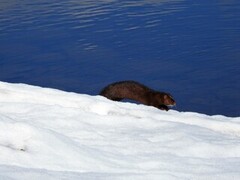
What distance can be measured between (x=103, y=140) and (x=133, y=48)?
1332cm

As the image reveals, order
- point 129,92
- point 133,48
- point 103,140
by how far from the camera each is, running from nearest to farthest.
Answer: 1. point 103,140
2. point 129,92
3. point 133,48

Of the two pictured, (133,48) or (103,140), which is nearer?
(103,140)

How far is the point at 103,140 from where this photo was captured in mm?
4406

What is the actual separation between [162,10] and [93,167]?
792 inches

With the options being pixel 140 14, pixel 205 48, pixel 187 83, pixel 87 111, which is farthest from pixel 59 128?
pixel 140 14

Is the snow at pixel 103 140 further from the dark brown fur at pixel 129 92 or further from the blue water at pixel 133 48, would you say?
the blue water at pixel 133 48

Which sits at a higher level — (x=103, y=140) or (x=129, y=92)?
(x=103, y=140)

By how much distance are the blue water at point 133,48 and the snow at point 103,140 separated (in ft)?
20.6

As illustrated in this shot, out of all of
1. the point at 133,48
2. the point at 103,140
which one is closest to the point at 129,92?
the point at 103,140

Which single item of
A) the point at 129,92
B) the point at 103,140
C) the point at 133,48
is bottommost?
the point at 133,48

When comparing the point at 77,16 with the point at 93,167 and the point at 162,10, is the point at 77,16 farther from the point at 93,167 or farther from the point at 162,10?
the point at 93,167

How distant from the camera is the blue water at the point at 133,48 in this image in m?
13.7

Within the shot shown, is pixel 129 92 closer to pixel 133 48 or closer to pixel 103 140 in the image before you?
pixel 103 140

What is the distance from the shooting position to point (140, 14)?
2302 cm
